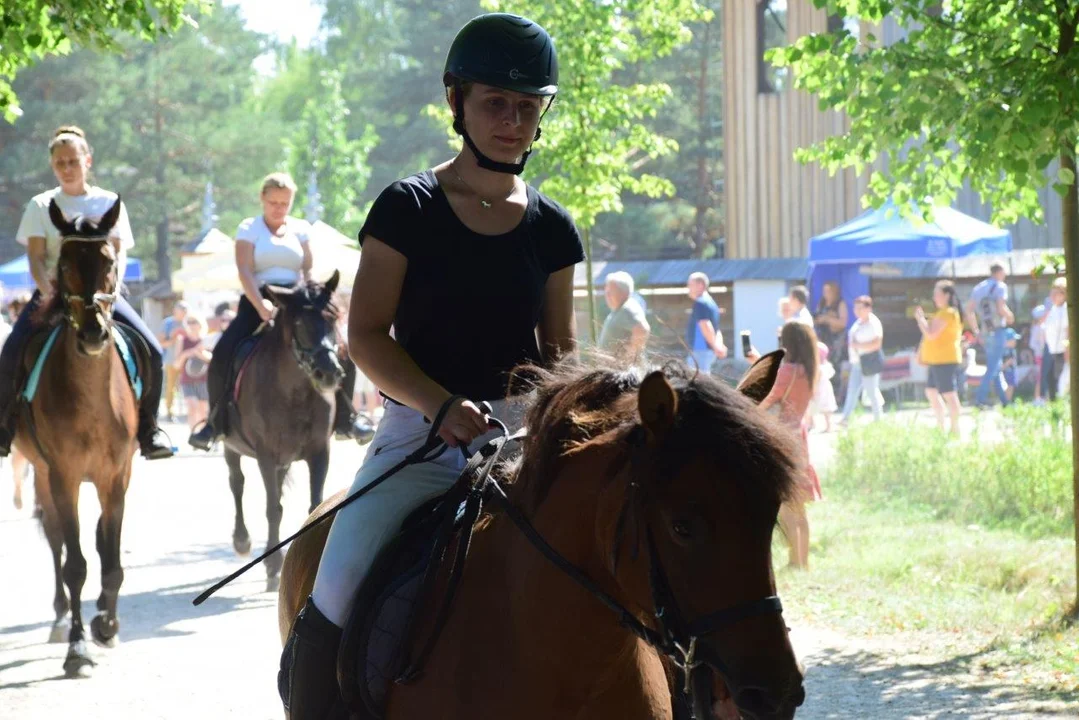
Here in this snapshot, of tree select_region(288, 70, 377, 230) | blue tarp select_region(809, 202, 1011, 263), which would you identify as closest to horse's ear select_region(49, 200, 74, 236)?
blue tarp select_region(809, 202, 1011, 263)

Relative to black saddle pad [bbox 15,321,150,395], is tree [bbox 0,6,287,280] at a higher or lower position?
higher

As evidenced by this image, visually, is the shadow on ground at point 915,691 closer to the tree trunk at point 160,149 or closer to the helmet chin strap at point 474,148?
the helmet chin strap at point 474,148

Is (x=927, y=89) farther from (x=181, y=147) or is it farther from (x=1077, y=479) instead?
(x=181, y=147)

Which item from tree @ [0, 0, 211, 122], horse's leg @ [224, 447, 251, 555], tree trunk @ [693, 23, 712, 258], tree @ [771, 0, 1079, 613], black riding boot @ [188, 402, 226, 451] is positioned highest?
tree trunk @ [693, 23, 712, 258]

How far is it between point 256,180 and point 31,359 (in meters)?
52.3

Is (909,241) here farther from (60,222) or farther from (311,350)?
(60,222)

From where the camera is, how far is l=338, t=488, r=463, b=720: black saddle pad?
3516 millimetres

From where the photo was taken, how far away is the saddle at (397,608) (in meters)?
3.49

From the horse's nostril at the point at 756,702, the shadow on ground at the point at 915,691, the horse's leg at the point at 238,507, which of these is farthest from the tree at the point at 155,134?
the horse's nostril at the point at 756,702

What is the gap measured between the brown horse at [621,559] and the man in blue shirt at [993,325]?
68.3 ft

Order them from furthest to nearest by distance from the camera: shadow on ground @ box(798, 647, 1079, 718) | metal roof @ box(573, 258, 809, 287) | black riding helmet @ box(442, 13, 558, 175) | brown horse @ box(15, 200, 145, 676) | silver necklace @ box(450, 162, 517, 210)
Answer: metal roof @ box(573, 258, 809, 287) → brown horse @ box(15, 200, 145, 676) → shadow on ground @ box(798, 647, 1079, 718) → silver necklace @ box(450, 162, 517, 210) → black riding helmet @ box(442, 13, 558, 175)

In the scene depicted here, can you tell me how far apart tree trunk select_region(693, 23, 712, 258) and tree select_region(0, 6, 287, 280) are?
17.1 meters

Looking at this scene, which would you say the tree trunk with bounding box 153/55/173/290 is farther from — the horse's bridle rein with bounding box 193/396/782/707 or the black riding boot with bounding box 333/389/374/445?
the horse's bridle rein with bounding box 193/396/782/707

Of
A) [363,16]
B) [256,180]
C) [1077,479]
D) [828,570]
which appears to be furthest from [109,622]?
[363,16]
